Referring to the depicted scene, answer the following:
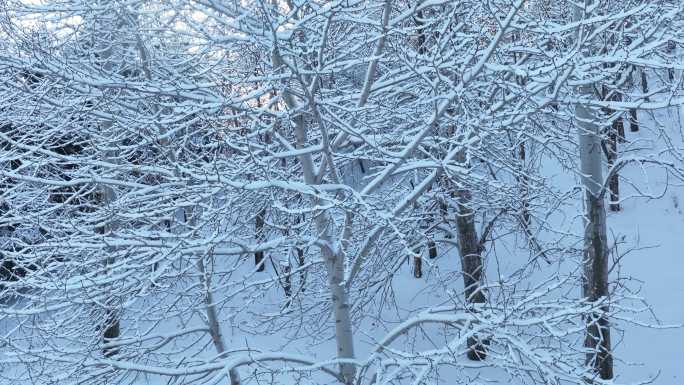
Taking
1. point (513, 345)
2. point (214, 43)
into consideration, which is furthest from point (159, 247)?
point (513, 345)

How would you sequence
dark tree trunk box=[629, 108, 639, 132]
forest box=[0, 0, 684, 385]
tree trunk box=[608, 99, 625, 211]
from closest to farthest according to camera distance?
forest box=[0, 0, 684, 385] → tree trunk box=[608, 99, 625, 211] → dark tree trunk box=[629, 108, 639, 132]

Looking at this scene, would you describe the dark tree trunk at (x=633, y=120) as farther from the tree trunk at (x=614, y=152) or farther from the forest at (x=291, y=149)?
the forest at (x=291, y=149)

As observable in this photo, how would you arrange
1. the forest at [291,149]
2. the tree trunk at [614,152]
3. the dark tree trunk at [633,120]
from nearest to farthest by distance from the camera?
the forest at [291,149]
the tree trunk at [614,152]
the dark tree trunk at [633,120]

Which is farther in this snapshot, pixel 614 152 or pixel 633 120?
pixel 633 120

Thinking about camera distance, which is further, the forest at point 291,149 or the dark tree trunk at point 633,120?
the dark tree trunk at point 633,120

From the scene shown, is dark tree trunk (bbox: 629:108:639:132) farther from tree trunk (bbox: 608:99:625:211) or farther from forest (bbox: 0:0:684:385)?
Answer: forest (bbox: 0:0:684:385)

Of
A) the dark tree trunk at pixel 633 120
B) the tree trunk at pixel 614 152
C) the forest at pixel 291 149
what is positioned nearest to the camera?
the forest at pixel 291 149

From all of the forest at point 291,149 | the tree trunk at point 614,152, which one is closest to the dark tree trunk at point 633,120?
the tree trunk at point 614,152

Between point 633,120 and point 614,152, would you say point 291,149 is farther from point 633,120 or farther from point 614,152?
point 633,120

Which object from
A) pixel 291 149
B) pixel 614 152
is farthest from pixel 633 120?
pixel 291 149

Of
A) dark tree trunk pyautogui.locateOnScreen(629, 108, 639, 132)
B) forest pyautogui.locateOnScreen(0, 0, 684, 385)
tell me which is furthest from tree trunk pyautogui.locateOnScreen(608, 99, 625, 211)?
forest pyautogui.locateOnScreen(0, 0, 684, 385)

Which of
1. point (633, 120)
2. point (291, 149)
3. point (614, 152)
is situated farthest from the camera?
point (633, 120)

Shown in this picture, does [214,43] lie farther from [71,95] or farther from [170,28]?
[71,95]

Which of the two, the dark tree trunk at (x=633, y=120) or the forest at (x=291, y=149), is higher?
the dark tree trunk at (x=633, y=120)
